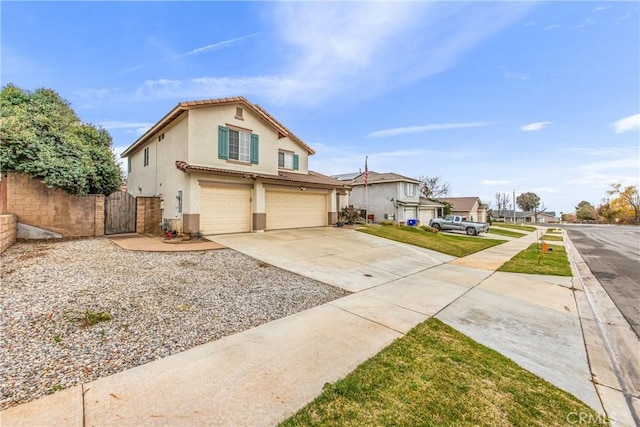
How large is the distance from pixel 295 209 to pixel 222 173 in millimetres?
5079

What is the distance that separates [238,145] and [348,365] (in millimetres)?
12567

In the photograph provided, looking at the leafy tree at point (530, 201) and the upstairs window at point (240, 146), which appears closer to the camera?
the upstairs window at point (240, 146)

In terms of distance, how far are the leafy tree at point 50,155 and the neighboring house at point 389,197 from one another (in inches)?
763

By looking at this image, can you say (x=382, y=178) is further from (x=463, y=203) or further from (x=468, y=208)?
(x=463, y=203)

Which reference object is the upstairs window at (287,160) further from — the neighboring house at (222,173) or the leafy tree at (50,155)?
the leafy tree at (50,155)

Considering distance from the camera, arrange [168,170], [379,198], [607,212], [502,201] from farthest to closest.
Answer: [502,201] → [607,212] → [379,198] → [168,170]

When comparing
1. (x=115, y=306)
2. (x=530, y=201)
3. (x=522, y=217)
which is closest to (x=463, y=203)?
(x=115, y=306)

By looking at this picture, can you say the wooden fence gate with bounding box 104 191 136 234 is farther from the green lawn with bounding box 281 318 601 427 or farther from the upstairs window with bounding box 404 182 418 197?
the upstairs window with bounding box 404 182 418 197

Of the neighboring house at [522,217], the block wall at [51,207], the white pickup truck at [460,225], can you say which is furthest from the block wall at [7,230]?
the neighboring house at [522,217]

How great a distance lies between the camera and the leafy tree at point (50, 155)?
31.0 feet

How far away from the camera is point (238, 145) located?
532 inches

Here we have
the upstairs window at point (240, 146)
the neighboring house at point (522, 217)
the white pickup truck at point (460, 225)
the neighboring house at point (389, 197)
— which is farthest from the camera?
the neighboring house at point (522, 217)

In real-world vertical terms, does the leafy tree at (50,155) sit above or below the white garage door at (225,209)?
above

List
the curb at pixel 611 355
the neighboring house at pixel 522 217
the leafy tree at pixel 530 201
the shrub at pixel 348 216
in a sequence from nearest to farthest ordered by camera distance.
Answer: the curb at pixel 611 355 < the shrub at pixel 348 216 < the neighboring house at pixel 522 217 < the leafy tree at pixel 530 201
